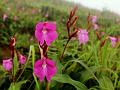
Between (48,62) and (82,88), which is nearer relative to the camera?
(48,62)

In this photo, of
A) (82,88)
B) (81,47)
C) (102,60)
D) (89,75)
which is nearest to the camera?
(82,88)

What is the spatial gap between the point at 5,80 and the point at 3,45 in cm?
268

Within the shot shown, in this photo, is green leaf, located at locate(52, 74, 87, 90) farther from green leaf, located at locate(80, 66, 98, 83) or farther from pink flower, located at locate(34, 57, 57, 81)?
pink flower, located at locate(34, 57, 57, 81)

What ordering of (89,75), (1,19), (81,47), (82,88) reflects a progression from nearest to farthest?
(82,88) < (89,75) < (81,47) < (1,19)

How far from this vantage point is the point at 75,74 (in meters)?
2.21

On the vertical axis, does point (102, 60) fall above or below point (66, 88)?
above

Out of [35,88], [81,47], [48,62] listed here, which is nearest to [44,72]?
[48,62]

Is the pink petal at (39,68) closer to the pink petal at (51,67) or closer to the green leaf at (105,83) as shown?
the pink petal at (51,67)

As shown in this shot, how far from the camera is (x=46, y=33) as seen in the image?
1.53 meters

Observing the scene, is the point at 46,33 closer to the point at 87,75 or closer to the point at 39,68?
the point at 39,68

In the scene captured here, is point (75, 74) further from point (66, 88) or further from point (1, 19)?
point (1, 19)

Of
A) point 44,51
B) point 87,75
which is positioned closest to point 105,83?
point 87,75

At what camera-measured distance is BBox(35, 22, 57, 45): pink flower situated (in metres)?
1.54

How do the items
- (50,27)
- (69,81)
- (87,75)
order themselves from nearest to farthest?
1. (50,27)
2. (69,81)
3. (87,75)
